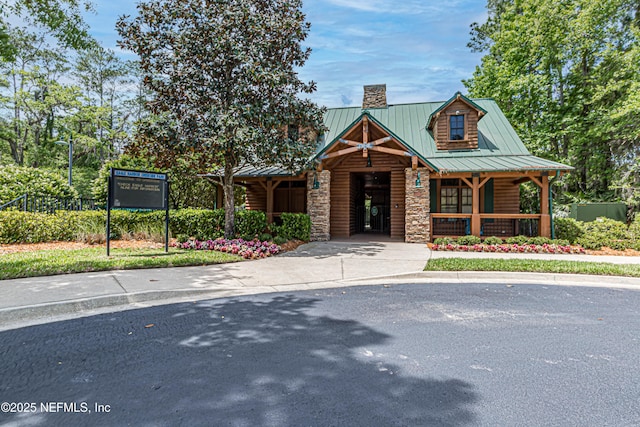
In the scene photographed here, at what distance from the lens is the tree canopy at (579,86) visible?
Result: 1803cm

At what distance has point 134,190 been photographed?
9.45 meters

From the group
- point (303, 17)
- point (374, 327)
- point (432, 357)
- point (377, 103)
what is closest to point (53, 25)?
point (303, 17)

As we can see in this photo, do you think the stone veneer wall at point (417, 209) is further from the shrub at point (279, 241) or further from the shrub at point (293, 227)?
the shrub at point (279, 241)

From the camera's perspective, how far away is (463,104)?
1527 cm

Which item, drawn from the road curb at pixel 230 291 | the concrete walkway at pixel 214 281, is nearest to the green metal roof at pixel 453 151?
the concrete walkway at pixel 214 281

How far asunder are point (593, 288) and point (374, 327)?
5.16 metres

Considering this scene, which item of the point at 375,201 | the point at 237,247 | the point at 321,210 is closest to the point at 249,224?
the point at 237,247

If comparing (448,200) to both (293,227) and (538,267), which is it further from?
(538,267)

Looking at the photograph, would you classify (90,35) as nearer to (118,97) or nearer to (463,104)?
(463,104)

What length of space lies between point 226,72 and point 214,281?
756cm

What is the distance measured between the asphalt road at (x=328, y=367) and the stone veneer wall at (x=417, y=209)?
839 centimetres

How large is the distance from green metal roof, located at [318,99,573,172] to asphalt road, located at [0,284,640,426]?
8860 mm

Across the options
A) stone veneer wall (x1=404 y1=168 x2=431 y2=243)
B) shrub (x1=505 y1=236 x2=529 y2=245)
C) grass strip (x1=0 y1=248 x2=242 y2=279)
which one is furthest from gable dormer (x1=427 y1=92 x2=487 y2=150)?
grass strip (x1=0 y1=248 x2=242 y2=279)

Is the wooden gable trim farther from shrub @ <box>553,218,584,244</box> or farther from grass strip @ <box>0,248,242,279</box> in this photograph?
grass strip @ <box>0,248,242,279</box>
